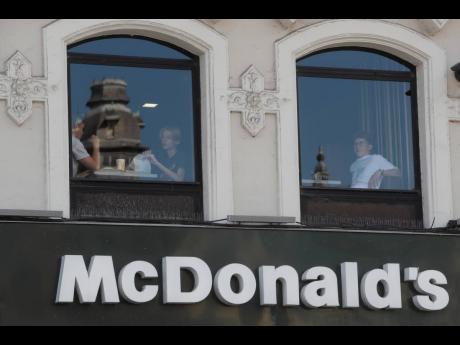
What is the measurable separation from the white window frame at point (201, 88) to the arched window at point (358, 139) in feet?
3.72

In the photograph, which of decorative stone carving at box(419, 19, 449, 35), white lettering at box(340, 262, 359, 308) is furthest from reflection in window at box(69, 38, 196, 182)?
decorative stone carving at box(419, 19, 449, 35)

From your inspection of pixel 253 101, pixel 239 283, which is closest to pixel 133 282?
pixel 239 283

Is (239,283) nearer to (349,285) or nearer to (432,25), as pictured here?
(349,285)

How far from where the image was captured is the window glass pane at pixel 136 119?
16.3m

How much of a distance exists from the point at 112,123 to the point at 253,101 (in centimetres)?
167

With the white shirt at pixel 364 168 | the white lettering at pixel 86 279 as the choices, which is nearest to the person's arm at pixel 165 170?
the white lettering at pixel 86 279

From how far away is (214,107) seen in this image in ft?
54.2

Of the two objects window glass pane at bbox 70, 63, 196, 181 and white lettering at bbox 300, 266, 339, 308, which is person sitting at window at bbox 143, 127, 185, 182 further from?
white lettering at bbox 300, 266, 339, 308

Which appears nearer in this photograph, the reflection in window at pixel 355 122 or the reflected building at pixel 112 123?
the reflected building at pixel 112 123

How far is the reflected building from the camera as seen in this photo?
16375mm

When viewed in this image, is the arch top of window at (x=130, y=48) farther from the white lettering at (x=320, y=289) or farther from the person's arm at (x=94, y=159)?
the white lettering at (x=320, y=289)

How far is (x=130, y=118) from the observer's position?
1652 centimetres

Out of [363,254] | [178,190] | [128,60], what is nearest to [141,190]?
[178,190]

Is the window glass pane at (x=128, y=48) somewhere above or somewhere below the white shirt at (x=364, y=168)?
above
